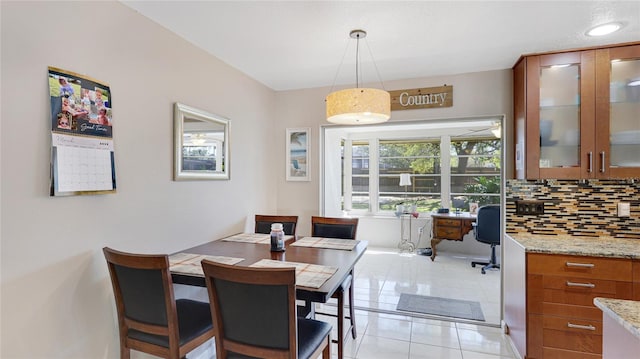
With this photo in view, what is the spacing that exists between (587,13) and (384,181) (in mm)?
4417

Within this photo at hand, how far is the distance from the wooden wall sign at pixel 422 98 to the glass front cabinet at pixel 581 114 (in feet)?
2.04

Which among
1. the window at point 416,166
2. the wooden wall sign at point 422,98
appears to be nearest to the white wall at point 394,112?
the wooden wall sign at point 422,98

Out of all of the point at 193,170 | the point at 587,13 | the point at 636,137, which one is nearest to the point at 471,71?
the point at 587,13

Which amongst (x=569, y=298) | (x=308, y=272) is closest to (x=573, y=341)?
(x=569, y=298)

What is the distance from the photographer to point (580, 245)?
227cm

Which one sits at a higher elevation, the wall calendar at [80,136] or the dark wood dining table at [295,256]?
the wall calendar at [80,136]

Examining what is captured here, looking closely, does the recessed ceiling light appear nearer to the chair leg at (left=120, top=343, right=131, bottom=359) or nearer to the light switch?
the light switch

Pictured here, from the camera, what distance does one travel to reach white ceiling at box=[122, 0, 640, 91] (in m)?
1.84

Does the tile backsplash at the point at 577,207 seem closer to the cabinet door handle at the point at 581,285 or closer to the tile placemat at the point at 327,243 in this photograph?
the cabinet door handle at the point at 581,285

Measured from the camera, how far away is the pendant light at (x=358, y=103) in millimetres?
2025

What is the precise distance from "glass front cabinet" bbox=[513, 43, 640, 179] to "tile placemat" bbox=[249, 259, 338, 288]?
74.4 inches

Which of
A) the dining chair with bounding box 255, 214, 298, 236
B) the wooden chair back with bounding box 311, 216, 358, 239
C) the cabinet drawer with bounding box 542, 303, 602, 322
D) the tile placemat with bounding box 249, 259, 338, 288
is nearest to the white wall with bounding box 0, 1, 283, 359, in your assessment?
the dining chair with bounding box 255, 214, 298, 236

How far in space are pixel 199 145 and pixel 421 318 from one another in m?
2.61

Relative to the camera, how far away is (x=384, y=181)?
243 inches
